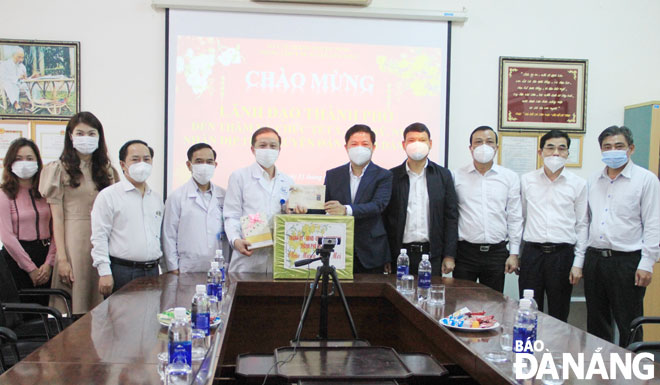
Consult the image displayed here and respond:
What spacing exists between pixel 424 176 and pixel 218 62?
6.69 feet

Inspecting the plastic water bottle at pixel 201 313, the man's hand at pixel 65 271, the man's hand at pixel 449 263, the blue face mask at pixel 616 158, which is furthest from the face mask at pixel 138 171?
the blue face mask at pixel 616 158

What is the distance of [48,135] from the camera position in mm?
4086

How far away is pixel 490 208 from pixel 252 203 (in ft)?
5.23

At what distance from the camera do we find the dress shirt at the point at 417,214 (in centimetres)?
327

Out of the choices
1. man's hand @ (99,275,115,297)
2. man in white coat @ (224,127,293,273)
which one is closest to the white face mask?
man in white coat @ (224,127,293,273)

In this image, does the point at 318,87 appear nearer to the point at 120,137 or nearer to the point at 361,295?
the point at 120,137

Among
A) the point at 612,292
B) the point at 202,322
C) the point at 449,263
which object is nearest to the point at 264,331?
the point at 202,322

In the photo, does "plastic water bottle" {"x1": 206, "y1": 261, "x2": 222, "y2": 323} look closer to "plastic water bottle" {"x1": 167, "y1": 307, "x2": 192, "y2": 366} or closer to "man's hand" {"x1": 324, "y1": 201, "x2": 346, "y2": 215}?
"plastic water bottle" {"x1": 167, "y1": 307, "x2": 192, "y2": 366}

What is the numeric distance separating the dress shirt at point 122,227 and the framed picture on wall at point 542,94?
309cm

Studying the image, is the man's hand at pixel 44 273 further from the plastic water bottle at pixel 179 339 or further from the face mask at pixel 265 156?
the plastic water bottle at pixel 179 339

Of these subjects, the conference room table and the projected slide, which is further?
the projected slide

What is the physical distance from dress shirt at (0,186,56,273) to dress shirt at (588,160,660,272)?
355cm

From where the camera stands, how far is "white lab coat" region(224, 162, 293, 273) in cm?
316

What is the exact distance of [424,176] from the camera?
3.35 metres
